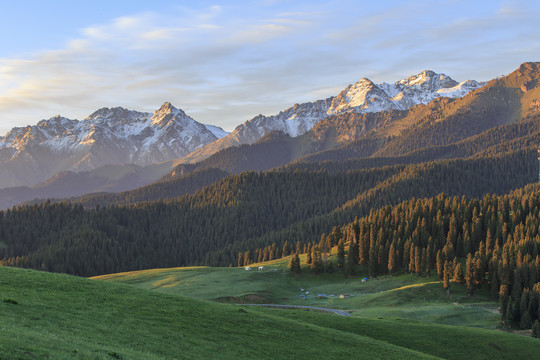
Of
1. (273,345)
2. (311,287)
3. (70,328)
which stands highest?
(70,328)

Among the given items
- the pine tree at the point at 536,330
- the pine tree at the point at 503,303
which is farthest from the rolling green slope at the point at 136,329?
the pine tree at the point at 503,303

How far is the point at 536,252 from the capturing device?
149 m

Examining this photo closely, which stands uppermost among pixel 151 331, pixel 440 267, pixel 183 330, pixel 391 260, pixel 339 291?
pixel 151 331

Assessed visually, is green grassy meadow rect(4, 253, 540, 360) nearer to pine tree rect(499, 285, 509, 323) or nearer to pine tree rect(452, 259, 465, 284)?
pine tree rect(499, 285, 509, 323)

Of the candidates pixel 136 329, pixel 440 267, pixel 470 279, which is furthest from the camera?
pixel 440 267

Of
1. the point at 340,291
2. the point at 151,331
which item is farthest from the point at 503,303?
the point at 151,331

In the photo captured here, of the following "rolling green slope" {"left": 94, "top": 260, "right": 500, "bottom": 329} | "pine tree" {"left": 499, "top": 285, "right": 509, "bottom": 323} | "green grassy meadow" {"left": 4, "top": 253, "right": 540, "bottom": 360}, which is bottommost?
"rolling green slope" {"left": 94, "top": 260, "right": 500, "bottom": 329}

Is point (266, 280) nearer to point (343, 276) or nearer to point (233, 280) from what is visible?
point (233, 280)

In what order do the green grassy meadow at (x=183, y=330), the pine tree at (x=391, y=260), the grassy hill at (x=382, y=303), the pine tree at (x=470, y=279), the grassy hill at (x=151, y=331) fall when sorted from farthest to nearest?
1. the pine tree at (x=391, y=260)
2. the pine tree at (x=470, y=279)
3. the grassy hill at (x=382, y=303)
4. the green grassy meadow at (x=183, y=330)
5. the grassy hill at (x=151, y=331)

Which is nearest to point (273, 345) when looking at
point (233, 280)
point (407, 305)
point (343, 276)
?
point (407, 305)

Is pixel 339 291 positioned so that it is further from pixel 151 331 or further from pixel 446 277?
pixel 151 331

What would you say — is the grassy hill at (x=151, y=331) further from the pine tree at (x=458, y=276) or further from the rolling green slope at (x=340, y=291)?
the pine tree at (x=458, y=276)

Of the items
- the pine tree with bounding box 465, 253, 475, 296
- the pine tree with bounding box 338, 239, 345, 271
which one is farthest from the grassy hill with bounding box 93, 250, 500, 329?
the pine tree with bounding box 338, 239, 345, 271

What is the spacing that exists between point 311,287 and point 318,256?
24234mm
